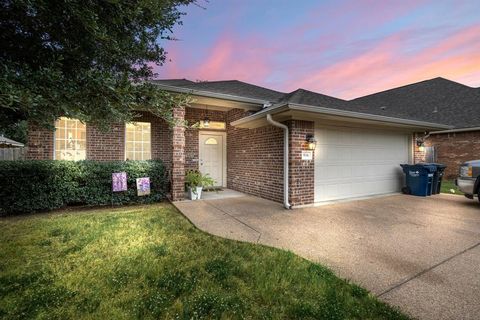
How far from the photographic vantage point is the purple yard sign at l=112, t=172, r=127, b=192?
5934 mm

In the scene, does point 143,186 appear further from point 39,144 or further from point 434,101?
point 434,101

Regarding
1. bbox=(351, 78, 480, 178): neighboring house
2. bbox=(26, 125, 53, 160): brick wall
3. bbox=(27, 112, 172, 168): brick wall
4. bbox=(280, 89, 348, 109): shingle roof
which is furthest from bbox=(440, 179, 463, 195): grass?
bbox=(26, 125, 53, 160): brick wall

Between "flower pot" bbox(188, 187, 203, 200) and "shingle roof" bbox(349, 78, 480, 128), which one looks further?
"shingle roof" bbox(349, 78, 480, 128)

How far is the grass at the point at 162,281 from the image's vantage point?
75.5 inches

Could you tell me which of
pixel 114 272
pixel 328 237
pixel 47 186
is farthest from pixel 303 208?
pixel 47 186

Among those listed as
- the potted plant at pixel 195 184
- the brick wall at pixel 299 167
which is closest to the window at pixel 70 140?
the potted plant at pixel 195 184

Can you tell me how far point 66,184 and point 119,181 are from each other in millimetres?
1231

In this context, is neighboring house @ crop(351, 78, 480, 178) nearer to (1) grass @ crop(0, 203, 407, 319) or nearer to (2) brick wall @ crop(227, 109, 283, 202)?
(2) brick wall @ crop(227, 109, 283, 202)

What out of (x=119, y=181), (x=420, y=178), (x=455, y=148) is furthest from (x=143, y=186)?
(x=455, y=148)

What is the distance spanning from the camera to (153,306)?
1.98 meters

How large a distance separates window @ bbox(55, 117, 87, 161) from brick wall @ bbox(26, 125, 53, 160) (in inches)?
7.9

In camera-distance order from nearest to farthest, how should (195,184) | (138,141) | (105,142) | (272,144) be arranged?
1. (272,144)
2. (195,184)
3. (105,142)
4. (138,141)

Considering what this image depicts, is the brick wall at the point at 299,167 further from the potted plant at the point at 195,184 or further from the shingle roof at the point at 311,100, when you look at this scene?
the potted plant at the point at 195,184

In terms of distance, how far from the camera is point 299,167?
19.1ft
